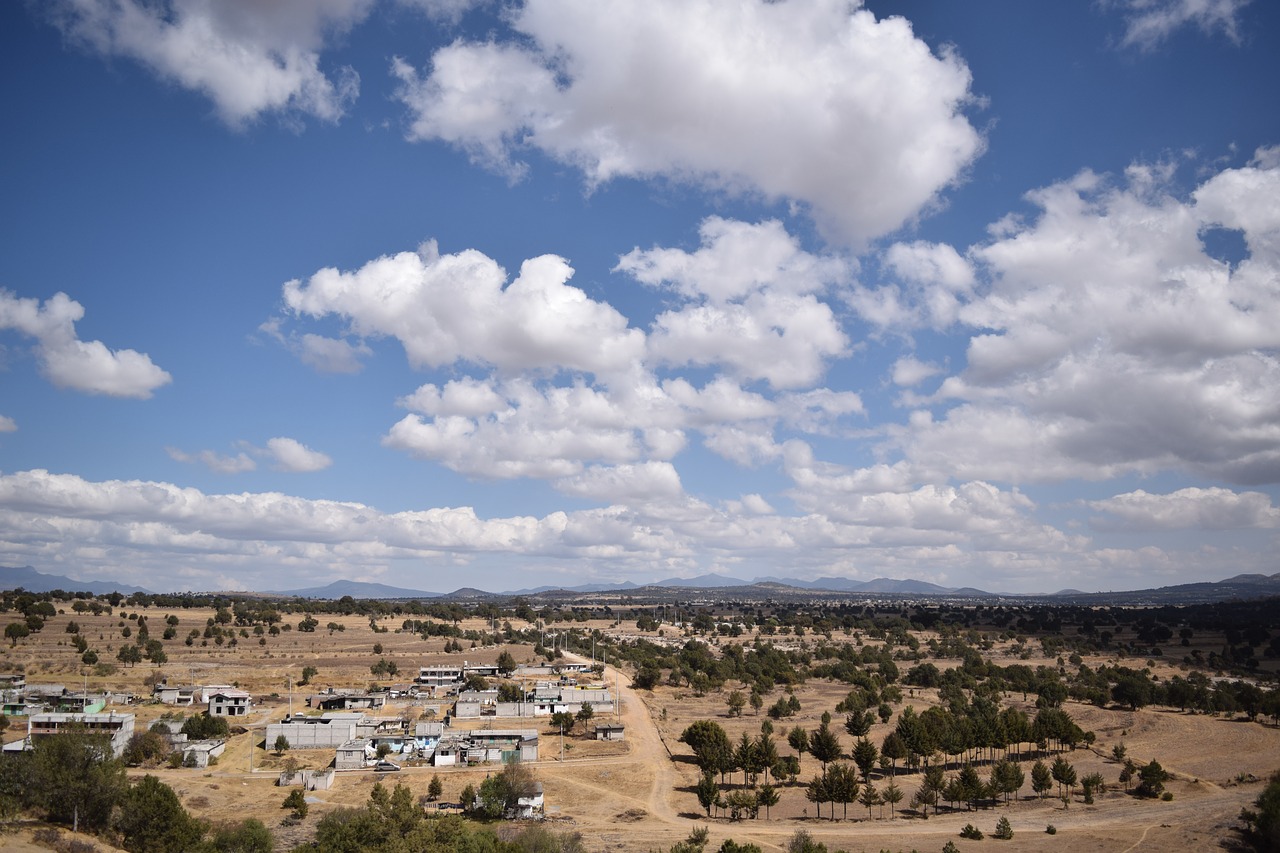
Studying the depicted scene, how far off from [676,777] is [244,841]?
35.4 m

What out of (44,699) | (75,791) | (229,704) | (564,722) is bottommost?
(564,722)

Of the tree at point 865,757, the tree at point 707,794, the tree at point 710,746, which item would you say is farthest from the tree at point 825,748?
the tree at point 707,794

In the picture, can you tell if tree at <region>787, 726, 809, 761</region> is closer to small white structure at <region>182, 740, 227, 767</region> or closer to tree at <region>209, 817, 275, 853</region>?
tree at <region>209, 817, 275, 853</region>

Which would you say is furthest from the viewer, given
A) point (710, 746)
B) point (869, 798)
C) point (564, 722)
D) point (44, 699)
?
point (564, 722)

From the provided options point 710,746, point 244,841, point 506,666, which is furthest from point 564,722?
point 244,841

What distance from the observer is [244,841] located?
4103cm

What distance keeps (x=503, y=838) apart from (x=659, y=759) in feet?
98.1

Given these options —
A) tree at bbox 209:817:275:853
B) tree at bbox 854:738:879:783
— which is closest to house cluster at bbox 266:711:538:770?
tree at bbox 209:817:275:853

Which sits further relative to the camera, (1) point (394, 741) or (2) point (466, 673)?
(2) point (466, 673)

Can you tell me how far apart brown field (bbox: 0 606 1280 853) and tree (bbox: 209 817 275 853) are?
14.7 feet

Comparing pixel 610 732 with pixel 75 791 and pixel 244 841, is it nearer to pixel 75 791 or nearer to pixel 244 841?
pixel 244 841

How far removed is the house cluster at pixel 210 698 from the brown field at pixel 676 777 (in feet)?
8.32

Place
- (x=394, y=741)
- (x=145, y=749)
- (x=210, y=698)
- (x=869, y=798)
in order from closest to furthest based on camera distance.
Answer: (x=869, y=798) < (x=145, y=749) < (x=394, y=741) < (x=210, y=698)

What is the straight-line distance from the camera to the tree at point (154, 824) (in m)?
41.2
